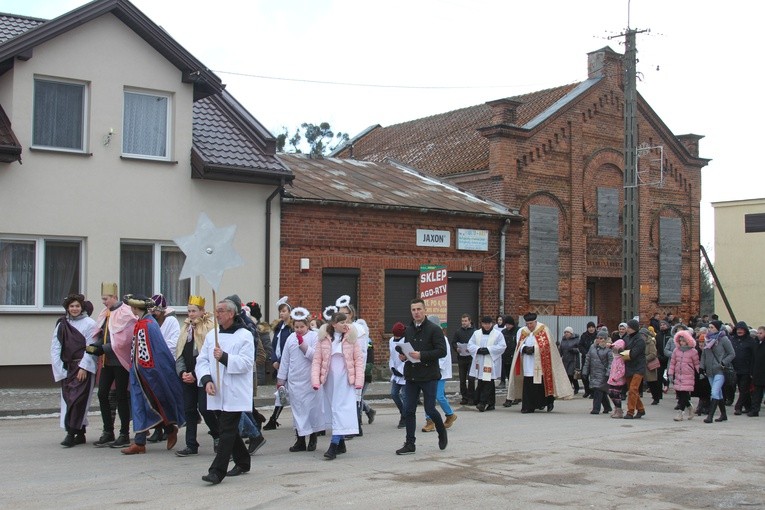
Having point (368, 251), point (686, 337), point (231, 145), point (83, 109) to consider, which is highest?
point (83, 109)

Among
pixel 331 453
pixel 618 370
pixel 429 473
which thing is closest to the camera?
pixel 429 473

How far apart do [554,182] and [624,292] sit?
7.30 meters

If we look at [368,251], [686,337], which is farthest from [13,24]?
[686,337]

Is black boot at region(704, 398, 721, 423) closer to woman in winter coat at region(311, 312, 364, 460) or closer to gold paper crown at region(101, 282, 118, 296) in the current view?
woman in winter coat at region(311, 312, 364, 460)

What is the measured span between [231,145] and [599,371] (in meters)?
9.48

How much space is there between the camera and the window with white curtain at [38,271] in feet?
63.0

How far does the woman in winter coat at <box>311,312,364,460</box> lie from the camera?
11.3 metres

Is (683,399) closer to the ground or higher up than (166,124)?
closer to the ground

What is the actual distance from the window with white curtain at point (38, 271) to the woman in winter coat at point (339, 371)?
972cm

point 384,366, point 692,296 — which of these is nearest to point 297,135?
point 692,296

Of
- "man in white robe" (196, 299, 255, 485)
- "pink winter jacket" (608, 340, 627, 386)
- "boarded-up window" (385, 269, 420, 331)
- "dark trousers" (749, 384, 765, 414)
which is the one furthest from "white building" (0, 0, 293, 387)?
"dark trousers" (749, 384, 765, 414)

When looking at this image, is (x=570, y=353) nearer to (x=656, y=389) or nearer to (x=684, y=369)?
(x=656, y=389)

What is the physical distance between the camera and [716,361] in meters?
17.0

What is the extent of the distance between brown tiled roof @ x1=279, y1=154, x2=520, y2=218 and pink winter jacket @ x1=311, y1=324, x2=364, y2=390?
11398 millimetres
